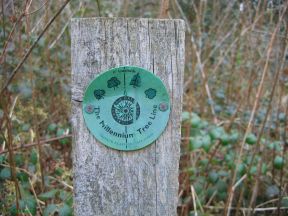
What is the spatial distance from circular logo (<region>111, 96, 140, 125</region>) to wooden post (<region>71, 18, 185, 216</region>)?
0.08 metres

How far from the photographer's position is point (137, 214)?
1.20m

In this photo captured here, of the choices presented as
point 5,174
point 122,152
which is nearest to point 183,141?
point 5,174

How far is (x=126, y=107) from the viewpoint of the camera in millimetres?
1137

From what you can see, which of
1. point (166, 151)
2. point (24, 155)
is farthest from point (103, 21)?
point (24, 155)

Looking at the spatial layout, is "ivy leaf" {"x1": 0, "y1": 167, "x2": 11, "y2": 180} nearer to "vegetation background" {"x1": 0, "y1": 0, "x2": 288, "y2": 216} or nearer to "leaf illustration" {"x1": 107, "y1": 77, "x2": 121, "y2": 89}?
"vegetation background" {"x1": 0, "y1": 0, "x2": 288, "y2": 216}

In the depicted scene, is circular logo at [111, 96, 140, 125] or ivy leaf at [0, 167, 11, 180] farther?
ivy leaf at [0, 167, 11, 180]

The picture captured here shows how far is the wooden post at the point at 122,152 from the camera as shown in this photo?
3.66 feet

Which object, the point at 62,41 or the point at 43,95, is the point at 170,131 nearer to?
the point at 43,95

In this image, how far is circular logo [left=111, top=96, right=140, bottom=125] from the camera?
1134 mm

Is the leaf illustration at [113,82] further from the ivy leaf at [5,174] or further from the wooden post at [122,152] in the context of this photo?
the ivy leaf at [5,174]

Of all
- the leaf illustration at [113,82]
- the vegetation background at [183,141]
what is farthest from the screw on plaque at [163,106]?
the vegetation background at [183,141]

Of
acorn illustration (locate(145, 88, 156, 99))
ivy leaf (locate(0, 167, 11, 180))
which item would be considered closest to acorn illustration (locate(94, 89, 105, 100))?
acorn illustration (locate(145, 88, 156, 99))

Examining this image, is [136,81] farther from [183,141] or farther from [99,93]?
[183,141]

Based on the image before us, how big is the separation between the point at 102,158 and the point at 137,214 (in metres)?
0.18
